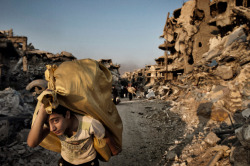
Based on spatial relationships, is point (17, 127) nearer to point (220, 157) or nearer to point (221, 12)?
point (220, 157)

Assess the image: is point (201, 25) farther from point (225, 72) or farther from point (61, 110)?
point (61, 110)

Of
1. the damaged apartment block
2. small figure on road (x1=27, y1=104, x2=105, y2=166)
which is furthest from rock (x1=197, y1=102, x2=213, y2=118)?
the damaged apartment block

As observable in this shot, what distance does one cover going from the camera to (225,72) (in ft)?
23.6

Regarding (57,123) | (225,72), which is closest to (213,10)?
(225,72)

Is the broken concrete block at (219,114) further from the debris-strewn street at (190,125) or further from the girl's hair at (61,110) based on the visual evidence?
the girl's hair at (61,110)

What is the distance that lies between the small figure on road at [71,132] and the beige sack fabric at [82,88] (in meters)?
0.09

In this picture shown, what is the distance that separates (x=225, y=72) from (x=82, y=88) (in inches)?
318

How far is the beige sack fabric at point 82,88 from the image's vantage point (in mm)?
1457

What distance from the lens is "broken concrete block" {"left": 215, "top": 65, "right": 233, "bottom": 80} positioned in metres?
6.96

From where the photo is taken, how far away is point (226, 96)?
6.03 meters

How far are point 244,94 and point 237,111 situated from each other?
2.80ft

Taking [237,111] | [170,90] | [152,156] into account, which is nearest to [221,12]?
[170,90]

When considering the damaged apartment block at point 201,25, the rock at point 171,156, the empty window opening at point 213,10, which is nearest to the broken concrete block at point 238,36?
the damaged apartment block at point 201,25

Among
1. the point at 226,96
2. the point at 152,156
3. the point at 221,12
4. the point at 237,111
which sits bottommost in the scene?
the point at 152,156
